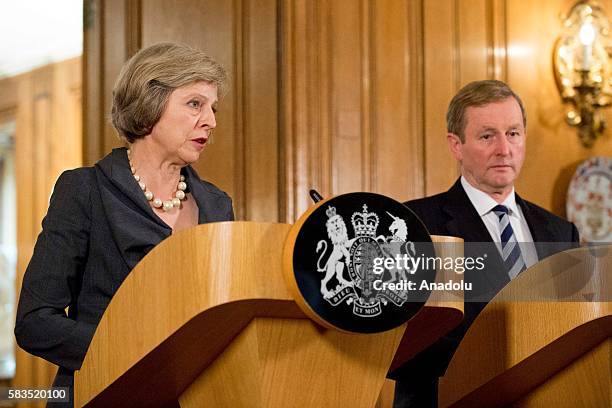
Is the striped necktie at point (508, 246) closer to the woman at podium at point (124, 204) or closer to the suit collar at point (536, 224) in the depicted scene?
the suit collar at point (536, 224)

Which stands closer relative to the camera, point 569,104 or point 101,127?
point 101,127

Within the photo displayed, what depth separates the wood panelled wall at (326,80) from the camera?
13.3 ft

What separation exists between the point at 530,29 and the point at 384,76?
94 cm

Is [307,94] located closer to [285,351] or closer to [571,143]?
[571,143]

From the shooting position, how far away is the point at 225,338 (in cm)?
158

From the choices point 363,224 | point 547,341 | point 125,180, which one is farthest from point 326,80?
point 363,224

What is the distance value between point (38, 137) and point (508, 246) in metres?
1.92

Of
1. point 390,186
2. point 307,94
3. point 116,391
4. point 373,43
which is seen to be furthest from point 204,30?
point 116,391

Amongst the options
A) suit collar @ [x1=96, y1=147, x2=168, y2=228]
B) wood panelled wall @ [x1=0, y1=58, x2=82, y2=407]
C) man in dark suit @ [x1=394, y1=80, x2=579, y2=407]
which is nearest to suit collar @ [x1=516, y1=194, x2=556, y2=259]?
man in dark suit @ [x1=394, y1=80, x2=579, y2=407]

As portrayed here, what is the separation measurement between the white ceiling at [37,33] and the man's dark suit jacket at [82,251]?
1.77 metres

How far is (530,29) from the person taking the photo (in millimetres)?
4938

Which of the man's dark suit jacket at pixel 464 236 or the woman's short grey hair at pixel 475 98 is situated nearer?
the man's dark suit jacket at pixel 464 236

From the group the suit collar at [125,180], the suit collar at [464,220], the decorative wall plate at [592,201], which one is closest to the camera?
the suit collar at [125,180]

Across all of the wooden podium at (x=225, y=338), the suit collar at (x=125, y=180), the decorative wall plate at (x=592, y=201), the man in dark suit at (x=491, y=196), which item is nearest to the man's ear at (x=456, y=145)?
the man in dark suit at (x=491, y=196)
